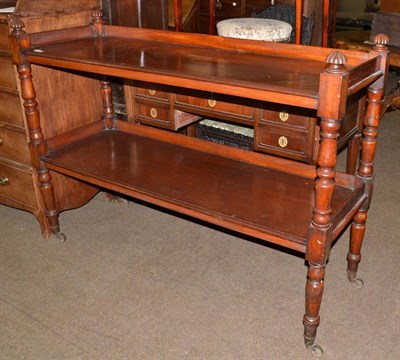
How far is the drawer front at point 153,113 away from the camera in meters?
3.40

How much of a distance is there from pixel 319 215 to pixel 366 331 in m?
0.73

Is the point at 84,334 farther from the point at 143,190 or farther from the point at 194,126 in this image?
the point at 194,126

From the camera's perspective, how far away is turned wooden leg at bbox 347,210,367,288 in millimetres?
2447

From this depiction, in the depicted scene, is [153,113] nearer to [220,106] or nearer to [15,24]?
→ [220,106]

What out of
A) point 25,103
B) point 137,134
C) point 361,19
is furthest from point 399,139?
point 361,19

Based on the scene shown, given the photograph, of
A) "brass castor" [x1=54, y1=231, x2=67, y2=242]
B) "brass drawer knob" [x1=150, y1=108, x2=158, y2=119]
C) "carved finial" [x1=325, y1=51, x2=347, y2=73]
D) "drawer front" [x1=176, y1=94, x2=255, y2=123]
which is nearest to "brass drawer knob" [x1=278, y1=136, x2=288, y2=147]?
"drawer front" [x1=176, y1=94, x2=255, y2=123]

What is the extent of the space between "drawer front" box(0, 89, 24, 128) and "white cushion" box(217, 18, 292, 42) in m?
1.26

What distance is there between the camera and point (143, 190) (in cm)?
249

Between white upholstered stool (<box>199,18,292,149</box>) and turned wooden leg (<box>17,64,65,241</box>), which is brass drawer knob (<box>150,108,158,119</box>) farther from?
turned wooden leg (<box>17,64,65,241</box>)

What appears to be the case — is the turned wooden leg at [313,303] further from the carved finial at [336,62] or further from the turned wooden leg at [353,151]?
the turned wooden leg at [353,151]

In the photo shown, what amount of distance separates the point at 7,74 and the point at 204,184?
4.08ft

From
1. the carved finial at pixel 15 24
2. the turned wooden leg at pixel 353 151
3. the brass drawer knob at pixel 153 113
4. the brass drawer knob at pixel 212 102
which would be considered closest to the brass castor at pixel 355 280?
the turned wooden leg at pixel 353 151

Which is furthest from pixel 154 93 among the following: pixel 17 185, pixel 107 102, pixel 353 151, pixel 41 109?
pixel 353 151

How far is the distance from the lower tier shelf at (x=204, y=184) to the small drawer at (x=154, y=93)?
0.35m
